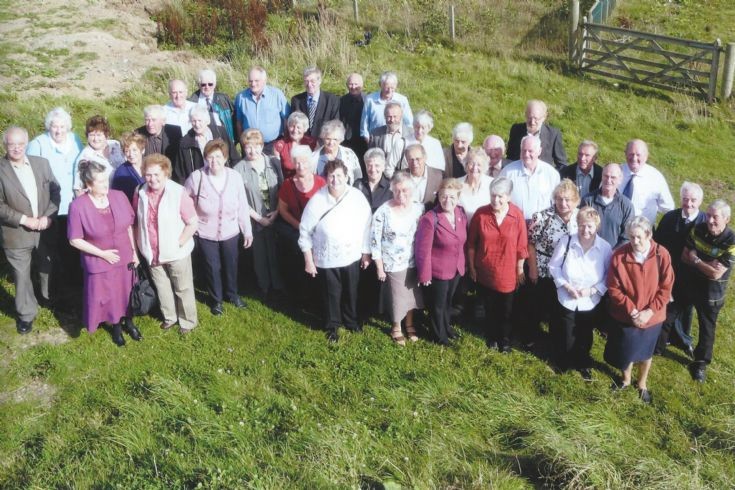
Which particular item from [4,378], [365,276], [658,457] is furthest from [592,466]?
[4,378]

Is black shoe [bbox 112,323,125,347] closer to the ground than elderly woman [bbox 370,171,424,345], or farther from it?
closer to the ground

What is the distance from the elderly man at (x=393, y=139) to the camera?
23.4 feet

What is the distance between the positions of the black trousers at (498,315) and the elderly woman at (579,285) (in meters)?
0.47

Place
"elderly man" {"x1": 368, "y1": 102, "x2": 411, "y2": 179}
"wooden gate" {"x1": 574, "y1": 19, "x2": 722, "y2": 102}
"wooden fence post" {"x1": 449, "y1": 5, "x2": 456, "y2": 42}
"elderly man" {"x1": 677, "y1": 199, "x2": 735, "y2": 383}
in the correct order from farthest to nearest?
"wooden fence post" {"x1": 449, "y1": 5, "x2": 456, "y2": 42} → "wooden gate" {"x1": 574, "y1": 19, "x2": 722, "y2": 102} → "elderly man" {"x1": 368, "y1": 102, "x2": 411, "y2": 179} → "elderly man" {"x1": 677, "y1": 199, "x2": 735, "y2": 383}

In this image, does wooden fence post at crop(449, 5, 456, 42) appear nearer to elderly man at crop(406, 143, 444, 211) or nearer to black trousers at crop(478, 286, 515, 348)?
elderly man at crop(406, 143, 444, 211)

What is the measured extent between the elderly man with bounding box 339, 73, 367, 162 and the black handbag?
10.6 feet

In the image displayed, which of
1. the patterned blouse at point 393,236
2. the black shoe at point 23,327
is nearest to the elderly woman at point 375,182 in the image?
the patterned blouse at point 393,236

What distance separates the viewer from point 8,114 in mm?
10750

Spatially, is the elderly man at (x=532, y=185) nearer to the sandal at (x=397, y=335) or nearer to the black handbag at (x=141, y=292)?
the sandal at (x=397, y=335)

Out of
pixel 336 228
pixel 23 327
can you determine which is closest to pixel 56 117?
pixel 23 327

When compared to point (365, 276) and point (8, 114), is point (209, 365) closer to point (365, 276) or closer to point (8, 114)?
point (365, 276)

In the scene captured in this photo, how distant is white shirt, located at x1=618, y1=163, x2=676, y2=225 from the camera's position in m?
6.56

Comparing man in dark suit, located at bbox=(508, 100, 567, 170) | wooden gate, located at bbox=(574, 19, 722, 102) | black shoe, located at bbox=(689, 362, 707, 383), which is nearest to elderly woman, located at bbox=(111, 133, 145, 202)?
man in dark suit, located at bbox=(508, 100, 567, 170)

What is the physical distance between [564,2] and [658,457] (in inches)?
676
